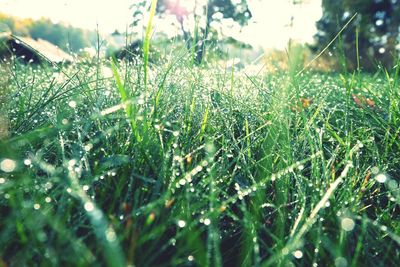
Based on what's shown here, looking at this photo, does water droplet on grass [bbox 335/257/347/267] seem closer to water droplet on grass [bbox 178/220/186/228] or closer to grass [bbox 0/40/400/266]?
grass [bbox 0/40/400/266]

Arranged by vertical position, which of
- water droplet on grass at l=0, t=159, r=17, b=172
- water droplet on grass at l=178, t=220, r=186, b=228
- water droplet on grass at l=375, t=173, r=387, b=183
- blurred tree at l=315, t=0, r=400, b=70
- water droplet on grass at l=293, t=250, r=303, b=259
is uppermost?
water droplet on grass at l=0, t=159, r=17, b=172

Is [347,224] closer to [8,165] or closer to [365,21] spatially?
[8,165]

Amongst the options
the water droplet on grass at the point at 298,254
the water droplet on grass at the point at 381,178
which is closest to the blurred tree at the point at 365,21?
the water droplet on grass at the point at 381,178

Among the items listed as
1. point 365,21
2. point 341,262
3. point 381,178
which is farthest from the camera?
point 365,21

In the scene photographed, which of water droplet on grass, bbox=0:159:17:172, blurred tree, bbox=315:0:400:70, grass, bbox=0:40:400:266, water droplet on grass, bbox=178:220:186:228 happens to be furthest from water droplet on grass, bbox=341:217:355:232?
blurred tree, bbox=315:0:400:70

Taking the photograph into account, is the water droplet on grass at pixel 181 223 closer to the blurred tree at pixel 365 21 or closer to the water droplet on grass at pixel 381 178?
the water droplet on grass at pixel 381 178

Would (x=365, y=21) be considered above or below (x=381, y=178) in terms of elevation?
below

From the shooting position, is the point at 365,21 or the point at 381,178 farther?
the point at 365,21

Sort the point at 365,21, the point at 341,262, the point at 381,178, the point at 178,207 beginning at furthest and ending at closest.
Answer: the point at 365,21 < the point at 381,178 < the point at 178,207 < the point at 341,262

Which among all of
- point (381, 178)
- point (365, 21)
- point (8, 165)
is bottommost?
point (365, 21)

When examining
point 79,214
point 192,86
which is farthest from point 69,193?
point 192,86

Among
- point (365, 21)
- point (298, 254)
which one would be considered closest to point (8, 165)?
point (298, 254)
